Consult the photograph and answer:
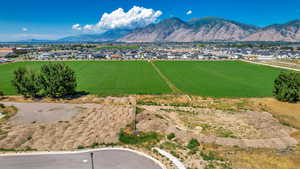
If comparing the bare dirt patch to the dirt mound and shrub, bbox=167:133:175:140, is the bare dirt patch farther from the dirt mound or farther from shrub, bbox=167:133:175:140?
shrub, bbox=167:133:175:140

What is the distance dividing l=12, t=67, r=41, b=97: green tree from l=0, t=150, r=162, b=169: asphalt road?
30.7 metres

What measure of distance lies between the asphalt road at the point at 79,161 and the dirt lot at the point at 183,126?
2.41m

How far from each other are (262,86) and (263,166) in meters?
53.3

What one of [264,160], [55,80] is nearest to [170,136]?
[264,160]

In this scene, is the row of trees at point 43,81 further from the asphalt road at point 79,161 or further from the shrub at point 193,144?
the shrub at point 193,144

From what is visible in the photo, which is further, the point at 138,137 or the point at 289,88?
the point at 289,88

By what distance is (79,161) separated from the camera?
21.0 m

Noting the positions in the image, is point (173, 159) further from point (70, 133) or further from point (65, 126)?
point (65, 126)

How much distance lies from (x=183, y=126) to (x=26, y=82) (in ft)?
136

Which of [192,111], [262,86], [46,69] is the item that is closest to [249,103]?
[192,111]

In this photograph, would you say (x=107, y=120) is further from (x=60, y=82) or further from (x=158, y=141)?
(x=60, y=82)

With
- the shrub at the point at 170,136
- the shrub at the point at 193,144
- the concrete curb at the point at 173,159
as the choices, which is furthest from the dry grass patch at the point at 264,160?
the shrub at the point at 170,136

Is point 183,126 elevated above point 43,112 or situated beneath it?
situated beneath

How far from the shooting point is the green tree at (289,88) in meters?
46.2
